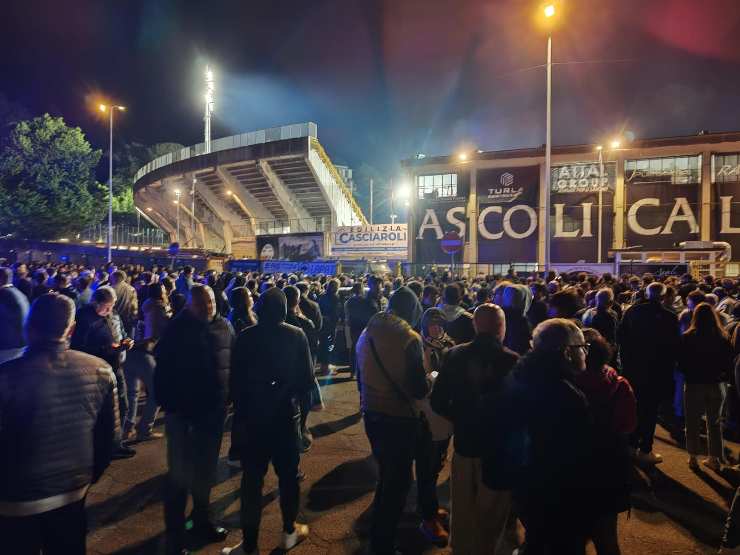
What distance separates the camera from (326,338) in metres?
9.27

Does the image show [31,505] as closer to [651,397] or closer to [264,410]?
[264,410]

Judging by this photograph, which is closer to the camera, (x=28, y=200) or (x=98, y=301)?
(x=98, y=301)

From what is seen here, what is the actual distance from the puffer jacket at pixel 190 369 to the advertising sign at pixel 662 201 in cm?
3080

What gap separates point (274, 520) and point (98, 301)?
3.17m

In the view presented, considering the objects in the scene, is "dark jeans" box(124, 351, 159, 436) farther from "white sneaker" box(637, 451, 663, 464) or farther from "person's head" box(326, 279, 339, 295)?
"white sneaker" box(637, 451, 663, 464)

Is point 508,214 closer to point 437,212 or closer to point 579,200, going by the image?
point 579,200

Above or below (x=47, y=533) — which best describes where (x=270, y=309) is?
above

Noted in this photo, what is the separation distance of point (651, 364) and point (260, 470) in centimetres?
442

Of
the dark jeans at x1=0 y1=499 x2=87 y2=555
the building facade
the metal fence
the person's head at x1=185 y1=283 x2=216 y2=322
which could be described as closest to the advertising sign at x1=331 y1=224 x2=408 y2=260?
the building facade

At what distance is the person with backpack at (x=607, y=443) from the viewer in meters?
2.42

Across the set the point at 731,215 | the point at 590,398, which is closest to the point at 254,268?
the point at 590,398

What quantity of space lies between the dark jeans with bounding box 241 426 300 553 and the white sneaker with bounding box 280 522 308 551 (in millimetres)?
279

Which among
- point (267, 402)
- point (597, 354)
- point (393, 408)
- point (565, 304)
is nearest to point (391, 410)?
point (393, 408)

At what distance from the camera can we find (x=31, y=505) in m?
2.25
